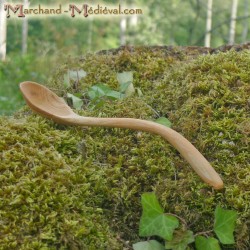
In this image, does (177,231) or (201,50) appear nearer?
(177,231)

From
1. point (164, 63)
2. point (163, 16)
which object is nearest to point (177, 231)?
point (164, 63)

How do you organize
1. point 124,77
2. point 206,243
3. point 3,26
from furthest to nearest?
point 3,26
point 124,77
point 206,243

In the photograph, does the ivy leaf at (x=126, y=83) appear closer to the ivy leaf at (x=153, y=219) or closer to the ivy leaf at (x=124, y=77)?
the ivy leaf at (x=124, y=77)

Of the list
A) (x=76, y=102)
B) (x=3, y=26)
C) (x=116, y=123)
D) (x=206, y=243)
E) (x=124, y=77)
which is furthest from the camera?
(x=3, y=26)

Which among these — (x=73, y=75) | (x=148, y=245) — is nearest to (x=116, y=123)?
(x=148, y=245)

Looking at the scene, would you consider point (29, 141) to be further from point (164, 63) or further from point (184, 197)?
point (164, 63)

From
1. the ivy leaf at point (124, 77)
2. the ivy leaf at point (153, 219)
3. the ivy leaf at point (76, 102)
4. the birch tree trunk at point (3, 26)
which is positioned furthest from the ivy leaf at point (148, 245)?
the birch tree trunk at point (3, 26)

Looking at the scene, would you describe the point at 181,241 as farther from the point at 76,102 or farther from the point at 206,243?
the point at 76,102

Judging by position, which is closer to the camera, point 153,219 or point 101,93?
point 153,219
